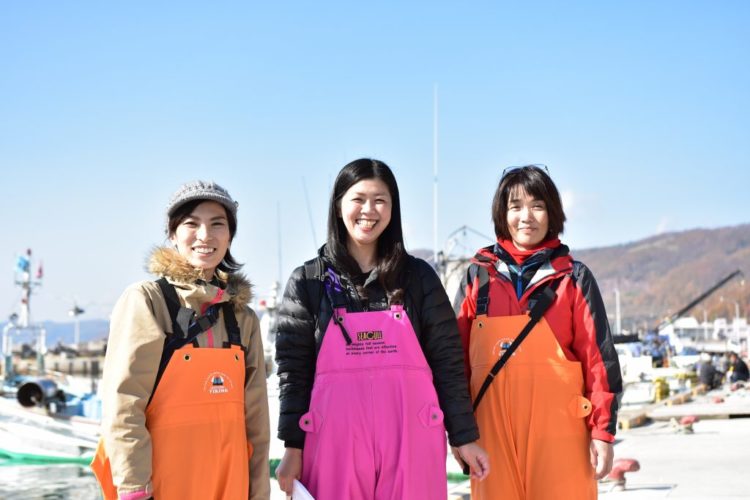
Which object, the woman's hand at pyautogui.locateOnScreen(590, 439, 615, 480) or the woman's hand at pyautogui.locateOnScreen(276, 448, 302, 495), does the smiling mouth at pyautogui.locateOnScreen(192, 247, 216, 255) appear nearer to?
the woman's hand at pyautogui.locateOnScreen(276, 448, 302, 495)

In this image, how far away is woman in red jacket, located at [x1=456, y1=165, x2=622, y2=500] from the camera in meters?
3.63

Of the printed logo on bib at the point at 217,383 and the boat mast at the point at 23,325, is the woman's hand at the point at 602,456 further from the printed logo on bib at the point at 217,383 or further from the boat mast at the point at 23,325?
the boat mast at the point at 23,325

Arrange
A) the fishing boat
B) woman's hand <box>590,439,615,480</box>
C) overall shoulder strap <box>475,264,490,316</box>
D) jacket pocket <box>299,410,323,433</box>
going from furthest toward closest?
the fishing boat → overall shoulder strap <box>475,264,490,316</box> → woman's hand <box>590,439,615,480</box> → jacket pocket <box>299,410,323,433</box>

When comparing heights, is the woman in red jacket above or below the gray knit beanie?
below

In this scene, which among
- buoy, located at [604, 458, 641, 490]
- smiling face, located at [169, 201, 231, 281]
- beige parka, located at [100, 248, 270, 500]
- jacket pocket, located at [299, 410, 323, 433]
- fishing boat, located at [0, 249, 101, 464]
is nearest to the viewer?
beige parka, located at [100, 248, 270, 500]

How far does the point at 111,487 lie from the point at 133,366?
0.45 m

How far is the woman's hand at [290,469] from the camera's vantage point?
335 cm

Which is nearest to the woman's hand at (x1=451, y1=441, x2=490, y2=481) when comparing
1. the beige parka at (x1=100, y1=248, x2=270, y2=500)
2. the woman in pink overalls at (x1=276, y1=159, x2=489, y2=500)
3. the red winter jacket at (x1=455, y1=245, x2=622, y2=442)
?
the woman in pink overalls at (x1=276, y1=159, x2=489, y2=500)

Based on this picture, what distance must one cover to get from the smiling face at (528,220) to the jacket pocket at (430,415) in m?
0.99

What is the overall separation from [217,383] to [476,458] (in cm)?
109

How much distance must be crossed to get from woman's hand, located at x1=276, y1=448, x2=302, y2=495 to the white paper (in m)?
0.05

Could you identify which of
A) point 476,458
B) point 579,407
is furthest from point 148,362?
point 579,407

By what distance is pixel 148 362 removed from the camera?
308 cm

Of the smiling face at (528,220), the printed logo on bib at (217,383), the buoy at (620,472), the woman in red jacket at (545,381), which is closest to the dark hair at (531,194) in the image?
the smiling face at (528,220)
